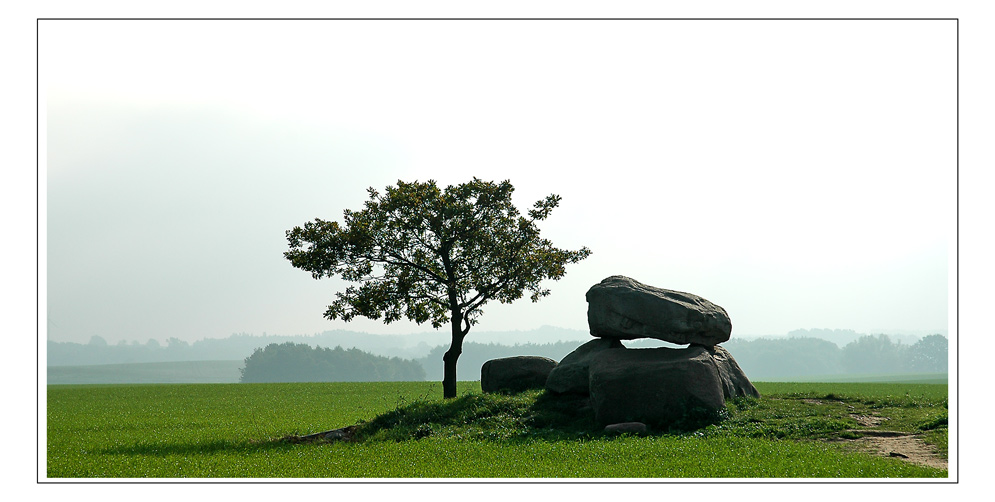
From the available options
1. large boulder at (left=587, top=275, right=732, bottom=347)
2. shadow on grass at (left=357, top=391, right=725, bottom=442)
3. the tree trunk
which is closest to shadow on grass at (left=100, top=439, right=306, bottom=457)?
shadow on grass at (left=357, top=391, right=725, bottom=442)

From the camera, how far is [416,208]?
80.5ft

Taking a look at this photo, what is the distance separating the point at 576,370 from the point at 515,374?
3558mm

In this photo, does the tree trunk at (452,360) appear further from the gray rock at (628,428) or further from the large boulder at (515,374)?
the gray rock at (628,428)

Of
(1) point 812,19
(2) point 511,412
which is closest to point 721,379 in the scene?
(2) point 511,412

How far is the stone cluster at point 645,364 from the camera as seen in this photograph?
2000 cm

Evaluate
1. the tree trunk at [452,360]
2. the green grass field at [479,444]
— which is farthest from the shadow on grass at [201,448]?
the tree trunk at [452,360]

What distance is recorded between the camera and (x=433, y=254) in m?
25.2

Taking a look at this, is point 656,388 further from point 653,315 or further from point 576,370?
point 576,370

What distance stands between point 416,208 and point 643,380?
996cm

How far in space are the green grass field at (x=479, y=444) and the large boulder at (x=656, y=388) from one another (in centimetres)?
90

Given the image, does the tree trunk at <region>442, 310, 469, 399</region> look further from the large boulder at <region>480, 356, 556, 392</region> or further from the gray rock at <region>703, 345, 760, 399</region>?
the gray rock at <region>703, 345, 760, 399</region>

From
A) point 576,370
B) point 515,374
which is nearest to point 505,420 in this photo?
point 576,370

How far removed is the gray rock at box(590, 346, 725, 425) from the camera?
19812 mm
